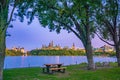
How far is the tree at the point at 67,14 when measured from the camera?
25.9 m

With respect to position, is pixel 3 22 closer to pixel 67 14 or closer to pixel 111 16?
pixel 67 14

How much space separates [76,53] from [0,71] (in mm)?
107847

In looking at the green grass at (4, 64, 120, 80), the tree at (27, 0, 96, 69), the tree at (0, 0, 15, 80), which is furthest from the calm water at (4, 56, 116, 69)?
the tree at (0, 0, 15, 80)

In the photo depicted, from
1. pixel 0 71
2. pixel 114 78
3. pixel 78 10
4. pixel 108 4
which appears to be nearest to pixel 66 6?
pixel 78 10

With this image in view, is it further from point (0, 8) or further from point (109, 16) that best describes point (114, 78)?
point (109, 16)

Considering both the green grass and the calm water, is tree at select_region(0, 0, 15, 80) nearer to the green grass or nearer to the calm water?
the green grass

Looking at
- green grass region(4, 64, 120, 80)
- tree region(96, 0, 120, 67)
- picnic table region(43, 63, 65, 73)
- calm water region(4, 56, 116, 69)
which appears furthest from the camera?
calm water region(4, 56, 116, 69)

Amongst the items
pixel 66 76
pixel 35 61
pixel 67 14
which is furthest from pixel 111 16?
pixel 35 61

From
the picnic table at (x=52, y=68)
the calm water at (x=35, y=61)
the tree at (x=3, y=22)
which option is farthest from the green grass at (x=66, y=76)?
the calm water at (x=35, y=61)

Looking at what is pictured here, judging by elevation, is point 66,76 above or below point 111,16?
below

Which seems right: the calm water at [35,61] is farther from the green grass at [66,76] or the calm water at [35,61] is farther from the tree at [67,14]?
the green grass at [66,76]

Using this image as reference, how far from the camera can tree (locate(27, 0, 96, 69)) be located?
85.0ft

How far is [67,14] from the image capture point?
26.7m

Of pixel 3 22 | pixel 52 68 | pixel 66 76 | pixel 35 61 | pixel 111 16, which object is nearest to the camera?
pixel 3 22
